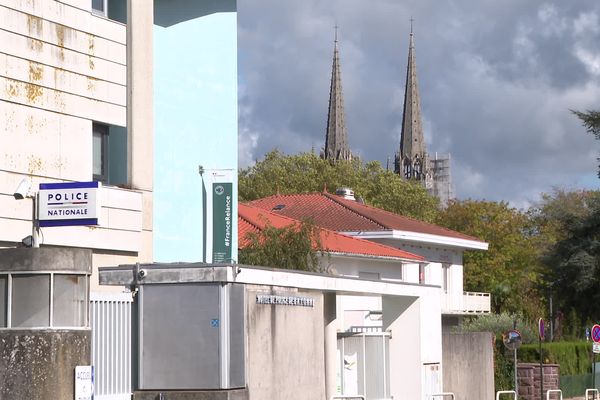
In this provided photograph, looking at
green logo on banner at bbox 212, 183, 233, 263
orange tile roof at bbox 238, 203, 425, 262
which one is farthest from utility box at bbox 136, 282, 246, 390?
orange tile roof at bbox 238, 203, 425, 262

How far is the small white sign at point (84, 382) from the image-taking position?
17.4 m

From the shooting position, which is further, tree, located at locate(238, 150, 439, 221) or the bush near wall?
tree, located at locate(238, 150, 439, 221)

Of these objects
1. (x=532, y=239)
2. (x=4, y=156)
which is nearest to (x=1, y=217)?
(x=4, y=156)

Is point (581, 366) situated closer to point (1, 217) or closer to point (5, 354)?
point (1, 217)

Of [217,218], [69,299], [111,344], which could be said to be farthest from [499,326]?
[69,299]

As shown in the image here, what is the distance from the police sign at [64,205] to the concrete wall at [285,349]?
3176mm

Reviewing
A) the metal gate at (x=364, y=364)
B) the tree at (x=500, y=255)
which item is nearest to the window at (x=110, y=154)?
the metal gate at (x=364, y=364)

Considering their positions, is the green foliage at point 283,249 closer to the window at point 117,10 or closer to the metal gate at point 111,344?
the window at point 117,10

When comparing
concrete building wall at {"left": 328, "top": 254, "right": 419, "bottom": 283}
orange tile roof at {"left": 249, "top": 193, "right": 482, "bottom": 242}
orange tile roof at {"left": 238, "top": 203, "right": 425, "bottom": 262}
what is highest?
orange tile roof at {"left": 249, "top": 193, "right": 482, "bottom": 242}

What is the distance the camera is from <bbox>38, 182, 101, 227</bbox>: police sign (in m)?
19.1

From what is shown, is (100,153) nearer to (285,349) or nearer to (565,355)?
(285,349)

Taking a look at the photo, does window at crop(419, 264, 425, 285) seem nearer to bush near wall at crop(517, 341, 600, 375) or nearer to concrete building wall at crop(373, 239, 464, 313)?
concrete building wall at crop(373, 239, 464, 313)

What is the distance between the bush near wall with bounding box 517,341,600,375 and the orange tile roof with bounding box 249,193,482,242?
9746 mm

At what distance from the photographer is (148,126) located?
27219 mm
